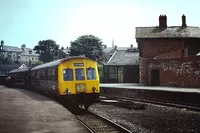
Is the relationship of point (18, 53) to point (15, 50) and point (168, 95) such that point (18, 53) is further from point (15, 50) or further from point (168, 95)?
point (168, 95)

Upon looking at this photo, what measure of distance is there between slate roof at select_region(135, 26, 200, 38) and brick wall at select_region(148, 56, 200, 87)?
226 inches

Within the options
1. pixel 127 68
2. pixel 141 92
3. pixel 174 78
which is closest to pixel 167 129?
pixel 141 92

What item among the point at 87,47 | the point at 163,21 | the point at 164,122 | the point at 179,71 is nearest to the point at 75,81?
the point at 164,122

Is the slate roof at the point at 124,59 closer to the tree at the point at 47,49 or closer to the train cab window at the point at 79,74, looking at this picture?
the train cab window at the point at 79,74

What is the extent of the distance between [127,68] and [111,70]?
12.4 ft

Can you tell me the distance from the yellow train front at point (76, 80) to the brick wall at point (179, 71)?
13837mm

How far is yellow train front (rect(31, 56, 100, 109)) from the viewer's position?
1328 centimetres

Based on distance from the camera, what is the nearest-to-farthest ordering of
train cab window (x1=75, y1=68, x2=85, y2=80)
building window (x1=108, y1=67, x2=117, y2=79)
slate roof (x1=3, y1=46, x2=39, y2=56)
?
train cab window (x1=75, y1=68, x2=85, y2=80), building window (x1=108, y1=67, x2=117, y2=79), slate roof (x1=3, y1=46, x2=39, y2=56)

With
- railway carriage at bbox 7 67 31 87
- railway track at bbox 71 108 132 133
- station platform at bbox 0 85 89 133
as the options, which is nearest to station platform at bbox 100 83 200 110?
railway track at bbox 71 108 132 133

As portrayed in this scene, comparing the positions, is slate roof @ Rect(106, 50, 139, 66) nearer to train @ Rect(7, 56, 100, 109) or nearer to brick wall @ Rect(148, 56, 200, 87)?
brick wall @ Rect(148, 56, 200, 87)

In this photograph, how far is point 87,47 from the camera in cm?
6475

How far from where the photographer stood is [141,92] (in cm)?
2103

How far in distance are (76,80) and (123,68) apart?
29880 mm

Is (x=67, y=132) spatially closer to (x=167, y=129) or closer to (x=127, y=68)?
(x=167, y=129)
